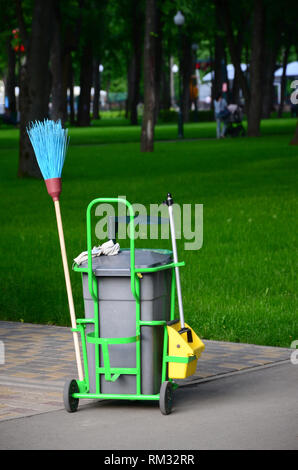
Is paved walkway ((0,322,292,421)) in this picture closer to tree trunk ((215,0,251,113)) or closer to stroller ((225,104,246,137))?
stroller ((225,104,246,137))

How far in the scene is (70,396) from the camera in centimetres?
604

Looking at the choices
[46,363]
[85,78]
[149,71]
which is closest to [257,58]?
[149,71]

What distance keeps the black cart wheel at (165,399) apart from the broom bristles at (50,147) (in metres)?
1.38

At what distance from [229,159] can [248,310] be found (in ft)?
62.4

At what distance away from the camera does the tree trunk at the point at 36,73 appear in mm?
23391

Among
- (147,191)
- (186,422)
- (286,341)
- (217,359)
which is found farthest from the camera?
(147,191)

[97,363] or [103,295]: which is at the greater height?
[103,295]

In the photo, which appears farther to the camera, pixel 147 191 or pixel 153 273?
pixel 147 191

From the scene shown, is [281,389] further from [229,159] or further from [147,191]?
[229,159]

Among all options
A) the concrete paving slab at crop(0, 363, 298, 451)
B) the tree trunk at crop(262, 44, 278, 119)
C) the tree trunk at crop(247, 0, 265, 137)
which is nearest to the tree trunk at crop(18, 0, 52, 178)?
the tree trunk at crop(247, 0, 265, 137)

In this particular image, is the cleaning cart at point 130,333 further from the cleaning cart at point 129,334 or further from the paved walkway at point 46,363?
the paved walkway at point 46,363

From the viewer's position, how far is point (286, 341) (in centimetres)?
817

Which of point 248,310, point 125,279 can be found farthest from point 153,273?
point 248,310
